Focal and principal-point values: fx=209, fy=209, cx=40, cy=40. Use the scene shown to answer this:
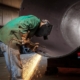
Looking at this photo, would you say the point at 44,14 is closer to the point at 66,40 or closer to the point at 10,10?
the point at 66,40

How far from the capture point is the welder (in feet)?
8.57

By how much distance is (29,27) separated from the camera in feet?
8.73

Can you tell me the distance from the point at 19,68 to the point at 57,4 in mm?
1393

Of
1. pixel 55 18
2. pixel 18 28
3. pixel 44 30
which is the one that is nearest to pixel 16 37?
pixel 18 28

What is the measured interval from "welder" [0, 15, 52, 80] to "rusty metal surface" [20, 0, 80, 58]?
368 mm

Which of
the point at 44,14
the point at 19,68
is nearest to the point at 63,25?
the point at 44,14

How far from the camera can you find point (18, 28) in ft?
8.60

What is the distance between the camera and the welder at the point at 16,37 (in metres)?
2.61

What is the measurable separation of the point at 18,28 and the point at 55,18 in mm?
1120

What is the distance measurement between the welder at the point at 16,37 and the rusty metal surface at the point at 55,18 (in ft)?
1.21

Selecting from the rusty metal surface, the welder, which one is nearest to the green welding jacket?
the welder

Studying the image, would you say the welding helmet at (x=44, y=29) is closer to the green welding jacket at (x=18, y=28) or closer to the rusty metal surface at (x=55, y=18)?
the green welding jacket at (x=18, y=28)

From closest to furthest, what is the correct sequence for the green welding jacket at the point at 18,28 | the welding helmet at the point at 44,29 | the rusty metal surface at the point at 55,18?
the green welding jacket at the point at 18,28 < the welding helmet at the point at 44,29 < the rusty metal surface at the point at 55,18

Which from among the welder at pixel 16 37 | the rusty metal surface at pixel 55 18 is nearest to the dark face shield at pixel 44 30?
the welder at pixel 16 37
